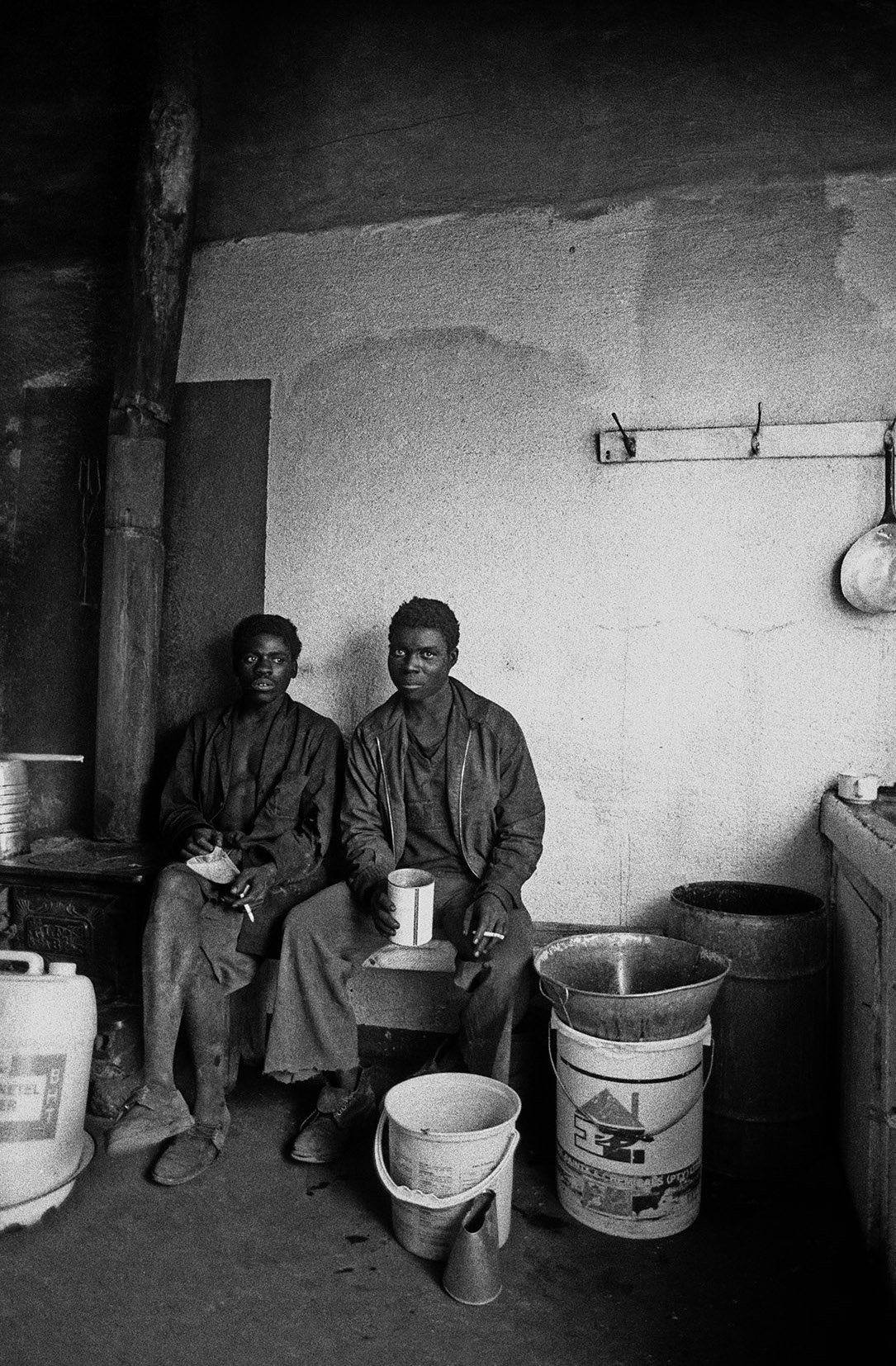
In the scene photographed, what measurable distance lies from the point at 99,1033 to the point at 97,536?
6.93 ft

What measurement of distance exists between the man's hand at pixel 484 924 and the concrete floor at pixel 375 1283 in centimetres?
73

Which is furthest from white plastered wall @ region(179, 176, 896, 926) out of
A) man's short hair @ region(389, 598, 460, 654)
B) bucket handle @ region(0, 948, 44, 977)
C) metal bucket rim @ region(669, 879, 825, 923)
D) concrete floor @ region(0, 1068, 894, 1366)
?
bucket handle @ region(0, 948, 44, 977)

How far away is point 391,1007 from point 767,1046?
4.82 ft

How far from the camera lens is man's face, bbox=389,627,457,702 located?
3377 millimetres

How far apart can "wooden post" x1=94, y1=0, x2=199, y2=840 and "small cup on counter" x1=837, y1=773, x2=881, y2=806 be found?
8.74 feet

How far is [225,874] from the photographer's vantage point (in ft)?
10.4

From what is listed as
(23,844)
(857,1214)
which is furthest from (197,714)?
(857,1214)

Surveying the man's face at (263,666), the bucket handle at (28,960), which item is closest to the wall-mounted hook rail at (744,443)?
the man's face at (263,666)

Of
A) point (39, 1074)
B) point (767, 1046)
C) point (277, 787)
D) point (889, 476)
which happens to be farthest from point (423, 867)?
point (889, 476)

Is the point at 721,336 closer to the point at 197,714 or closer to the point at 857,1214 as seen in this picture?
the point at 197,714

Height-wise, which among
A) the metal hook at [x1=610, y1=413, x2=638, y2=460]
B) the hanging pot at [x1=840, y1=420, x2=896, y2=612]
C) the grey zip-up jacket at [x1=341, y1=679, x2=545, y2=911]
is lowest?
the grey zip-up jacket at [x1=341, y1=679, x2=545, y2=911]

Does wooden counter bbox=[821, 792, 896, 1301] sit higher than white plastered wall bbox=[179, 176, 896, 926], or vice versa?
white plastered wall bbox=[179, 176, 896, 926]

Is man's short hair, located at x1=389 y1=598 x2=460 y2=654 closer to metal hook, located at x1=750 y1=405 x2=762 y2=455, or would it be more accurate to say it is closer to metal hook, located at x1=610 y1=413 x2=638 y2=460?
metal hook, located at x1=610 y1=413 x2=638 y2=460

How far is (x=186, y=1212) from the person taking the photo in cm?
272
